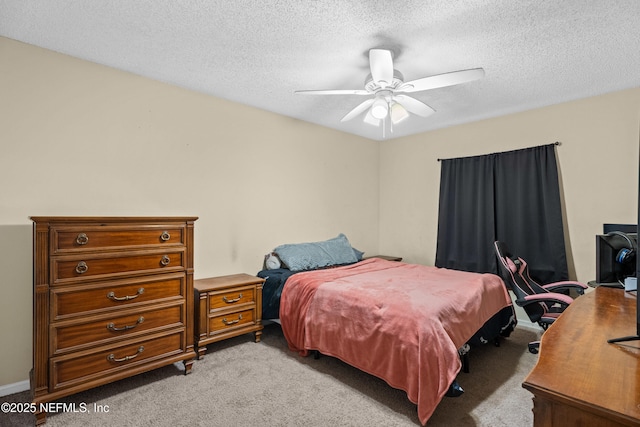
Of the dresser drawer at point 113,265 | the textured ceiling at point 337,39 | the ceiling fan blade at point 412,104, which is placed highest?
Result: the textured ceiling at point 337,39

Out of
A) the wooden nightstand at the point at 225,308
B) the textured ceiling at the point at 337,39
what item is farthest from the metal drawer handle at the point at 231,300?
the textured ceiling at the point at 337,39

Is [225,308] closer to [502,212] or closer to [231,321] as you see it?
[231,321]

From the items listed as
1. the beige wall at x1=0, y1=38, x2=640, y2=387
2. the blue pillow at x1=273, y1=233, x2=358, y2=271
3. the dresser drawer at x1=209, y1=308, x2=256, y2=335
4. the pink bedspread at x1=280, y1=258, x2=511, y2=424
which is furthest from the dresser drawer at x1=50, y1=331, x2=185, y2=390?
the blue pillow at x1=273, y1=233, x2=358, y2=271

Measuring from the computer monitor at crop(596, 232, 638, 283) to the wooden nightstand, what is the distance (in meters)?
2.67

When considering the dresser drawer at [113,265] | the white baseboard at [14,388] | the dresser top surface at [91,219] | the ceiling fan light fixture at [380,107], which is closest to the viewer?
the dresser top surface at [91,219]

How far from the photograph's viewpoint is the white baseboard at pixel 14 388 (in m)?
2.28

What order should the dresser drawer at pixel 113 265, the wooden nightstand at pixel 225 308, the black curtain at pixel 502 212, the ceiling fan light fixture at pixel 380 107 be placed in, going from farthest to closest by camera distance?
the black curtain at pixel 502 212 < the wooden nightstand at pixel 225 308 < the ceiling fan light fixture at pixel 380 107 < the dresser drawer at pixel 113 265

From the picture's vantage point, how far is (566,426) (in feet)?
3.01

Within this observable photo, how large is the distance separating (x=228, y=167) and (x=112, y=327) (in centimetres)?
190

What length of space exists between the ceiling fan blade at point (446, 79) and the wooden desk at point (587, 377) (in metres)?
1.61

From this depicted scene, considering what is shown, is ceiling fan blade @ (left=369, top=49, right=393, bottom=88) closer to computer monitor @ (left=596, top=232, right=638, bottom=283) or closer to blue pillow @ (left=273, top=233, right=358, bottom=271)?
computer monitor @ (left=596, top=232, right=638, bottom=283)

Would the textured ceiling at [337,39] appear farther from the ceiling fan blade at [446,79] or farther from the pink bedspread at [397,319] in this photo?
the pink bedspread at [397,319]

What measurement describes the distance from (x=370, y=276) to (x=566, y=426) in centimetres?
225

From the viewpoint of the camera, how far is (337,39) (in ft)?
7.41
